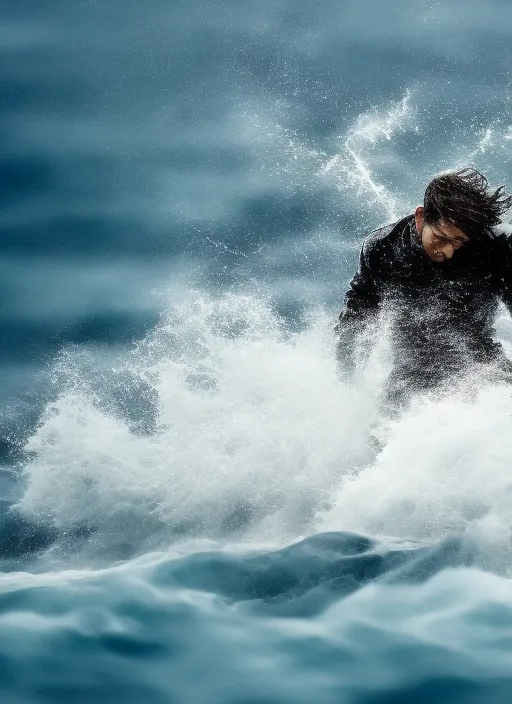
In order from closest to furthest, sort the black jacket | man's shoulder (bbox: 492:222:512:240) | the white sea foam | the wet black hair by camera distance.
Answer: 1. the wet black hair
2. man's shoulder (bbox: 492:222:512:240)
3. the black jacket
4. the white sea foam

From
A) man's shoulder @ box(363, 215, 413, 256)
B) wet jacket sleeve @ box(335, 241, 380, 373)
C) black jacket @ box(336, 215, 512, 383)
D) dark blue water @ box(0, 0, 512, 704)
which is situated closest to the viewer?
dark blue water @ box(0, 0, 512, 704)

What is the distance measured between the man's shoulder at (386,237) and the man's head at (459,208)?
0.20m

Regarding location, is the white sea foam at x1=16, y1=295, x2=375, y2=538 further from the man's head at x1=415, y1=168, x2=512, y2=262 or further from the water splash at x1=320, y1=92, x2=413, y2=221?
the water splash at x1=320, y1=92, x2=413, y2=221

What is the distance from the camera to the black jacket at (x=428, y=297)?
13.4ft

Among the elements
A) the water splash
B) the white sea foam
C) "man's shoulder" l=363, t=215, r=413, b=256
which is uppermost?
the water splash

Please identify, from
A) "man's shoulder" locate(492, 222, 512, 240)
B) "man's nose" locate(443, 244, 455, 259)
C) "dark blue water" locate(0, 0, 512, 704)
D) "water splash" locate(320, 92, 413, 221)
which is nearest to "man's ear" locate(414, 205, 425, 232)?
"man's nose" locate(443, 244, 455, 259)

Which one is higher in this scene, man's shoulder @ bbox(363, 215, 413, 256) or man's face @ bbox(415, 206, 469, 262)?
man's shoulder @ bbox(363, 215, 413, 256)

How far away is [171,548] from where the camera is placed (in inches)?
172

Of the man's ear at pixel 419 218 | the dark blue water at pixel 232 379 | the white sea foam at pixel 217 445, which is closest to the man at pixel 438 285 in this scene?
the man's ear at pixel 419 218

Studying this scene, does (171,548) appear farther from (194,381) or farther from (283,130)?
(283,130)

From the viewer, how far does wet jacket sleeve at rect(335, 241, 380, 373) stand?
4.33 meters

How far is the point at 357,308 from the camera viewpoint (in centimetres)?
445

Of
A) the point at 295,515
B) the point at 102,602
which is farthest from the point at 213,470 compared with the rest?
the point at 102,602

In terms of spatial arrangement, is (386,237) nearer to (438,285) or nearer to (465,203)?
(438,285)
